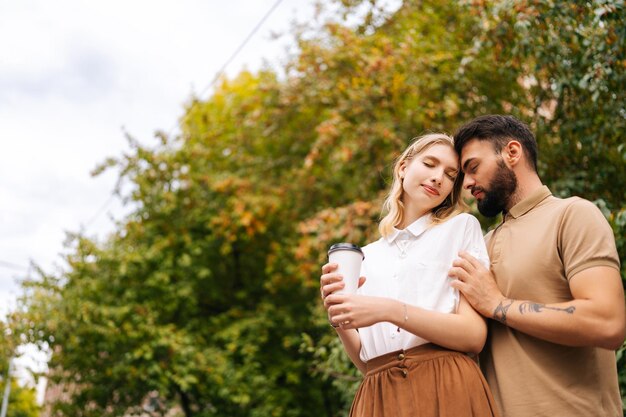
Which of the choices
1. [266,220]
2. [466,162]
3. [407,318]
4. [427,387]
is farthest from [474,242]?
[266,220]

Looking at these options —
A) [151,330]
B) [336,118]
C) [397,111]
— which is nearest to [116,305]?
[151,330]

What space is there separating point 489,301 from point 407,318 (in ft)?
0.95

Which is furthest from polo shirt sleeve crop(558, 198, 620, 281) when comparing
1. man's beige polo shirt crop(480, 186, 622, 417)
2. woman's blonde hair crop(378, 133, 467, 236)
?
woman's blonde hair crop(378, 133, 467, 236)

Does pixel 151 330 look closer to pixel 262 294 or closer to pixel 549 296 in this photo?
pixel 262 294

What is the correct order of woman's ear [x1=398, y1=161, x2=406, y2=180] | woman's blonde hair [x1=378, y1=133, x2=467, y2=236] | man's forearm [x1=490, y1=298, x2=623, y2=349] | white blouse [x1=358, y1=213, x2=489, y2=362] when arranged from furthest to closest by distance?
woman's ear [x1=398, y1=161, x2=406, y2=180], woman's blonde hair [x1=378, y1=133, x2=467, y2=236], white blouse [x1=358, y1=213, x2=489, y2=362], man's forearm [x1=490, y1=298, x2=623, y2=349]

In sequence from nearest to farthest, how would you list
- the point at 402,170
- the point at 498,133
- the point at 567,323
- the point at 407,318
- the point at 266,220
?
the point at 567,323 → the point at 407,318 → the point at 498,133 → the point at 402,170 → the point at 266,220

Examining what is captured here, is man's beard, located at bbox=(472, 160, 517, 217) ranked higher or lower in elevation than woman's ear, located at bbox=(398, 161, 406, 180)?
lower

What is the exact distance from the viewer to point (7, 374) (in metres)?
9.53

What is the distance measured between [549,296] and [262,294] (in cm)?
1018

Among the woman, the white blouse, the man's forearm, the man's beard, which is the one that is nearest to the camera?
the man's forearm

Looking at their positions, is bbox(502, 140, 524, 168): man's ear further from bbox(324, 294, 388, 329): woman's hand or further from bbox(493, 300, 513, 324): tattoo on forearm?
bbox(324, 294, 388, 329): woman's hand

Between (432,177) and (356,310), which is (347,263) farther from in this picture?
(432,177)

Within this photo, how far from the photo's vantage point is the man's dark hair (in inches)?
93.0

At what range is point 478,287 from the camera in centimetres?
Result: 212
